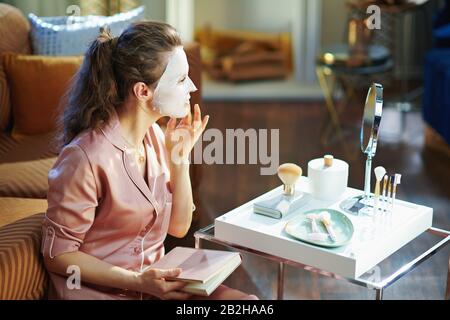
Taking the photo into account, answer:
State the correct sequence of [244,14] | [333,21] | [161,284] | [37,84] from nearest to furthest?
[161,284] < [37,84] < [333,21] < [244,14]

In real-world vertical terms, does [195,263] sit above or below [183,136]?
below

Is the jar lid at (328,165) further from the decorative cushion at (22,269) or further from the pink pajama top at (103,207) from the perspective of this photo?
the decorative cushion at (22,269)

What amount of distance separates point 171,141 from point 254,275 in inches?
37.3

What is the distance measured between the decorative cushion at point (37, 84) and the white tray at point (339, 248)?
1172 mm

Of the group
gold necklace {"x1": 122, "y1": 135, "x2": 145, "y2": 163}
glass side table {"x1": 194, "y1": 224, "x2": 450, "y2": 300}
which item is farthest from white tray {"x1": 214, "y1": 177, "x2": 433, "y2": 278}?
gold necklace {"x1": 122, "y1": 135, "x2": 145, "y2": 163}

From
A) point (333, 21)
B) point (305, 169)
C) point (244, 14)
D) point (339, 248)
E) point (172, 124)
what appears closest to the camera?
point (339, 248)

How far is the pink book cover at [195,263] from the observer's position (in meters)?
1.84

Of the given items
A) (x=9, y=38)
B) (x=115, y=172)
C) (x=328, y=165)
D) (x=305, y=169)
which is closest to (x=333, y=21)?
(x=305, y=169)

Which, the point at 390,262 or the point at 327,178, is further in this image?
the point at 327,178

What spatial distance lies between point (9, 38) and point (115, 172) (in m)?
1.50

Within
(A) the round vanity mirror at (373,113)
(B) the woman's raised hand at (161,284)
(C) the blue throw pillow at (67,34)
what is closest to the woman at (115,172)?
(B) the woman's raised hand at (161,284)

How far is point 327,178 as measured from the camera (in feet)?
7.18

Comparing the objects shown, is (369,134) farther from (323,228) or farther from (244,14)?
(244,14)
